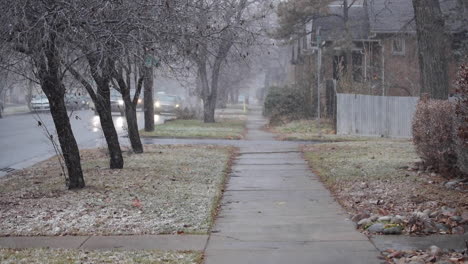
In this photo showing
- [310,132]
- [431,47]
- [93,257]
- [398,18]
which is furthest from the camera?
[398,18]

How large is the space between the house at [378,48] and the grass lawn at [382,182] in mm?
11932

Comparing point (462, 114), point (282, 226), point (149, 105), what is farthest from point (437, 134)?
point (149, 105)

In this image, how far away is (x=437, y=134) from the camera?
10586 millimetres

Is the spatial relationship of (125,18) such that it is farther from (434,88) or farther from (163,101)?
(163,101)

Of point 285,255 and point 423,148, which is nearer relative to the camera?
point 285,255

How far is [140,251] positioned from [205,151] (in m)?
10.4

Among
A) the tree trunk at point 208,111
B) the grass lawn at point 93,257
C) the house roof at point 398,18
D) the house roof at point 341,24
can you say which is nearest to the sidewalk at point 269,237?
the grass lawn at point 93,257

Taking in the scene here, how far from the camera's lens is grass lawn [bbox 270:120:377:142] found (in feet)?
70.5

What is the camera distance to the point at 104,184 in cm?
1073

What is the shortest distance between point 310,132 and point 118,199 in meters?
15.9

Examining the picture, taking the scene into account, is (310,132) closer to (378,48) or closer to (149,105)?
(149,105)

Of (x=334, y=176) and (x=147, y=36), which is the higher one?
(x=147, y=36)

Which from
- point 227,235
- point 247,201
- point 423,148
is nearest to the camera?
point 227,235

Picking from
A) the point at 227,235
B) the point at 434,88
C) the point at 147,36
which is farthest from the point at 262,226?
the point at 434,88
